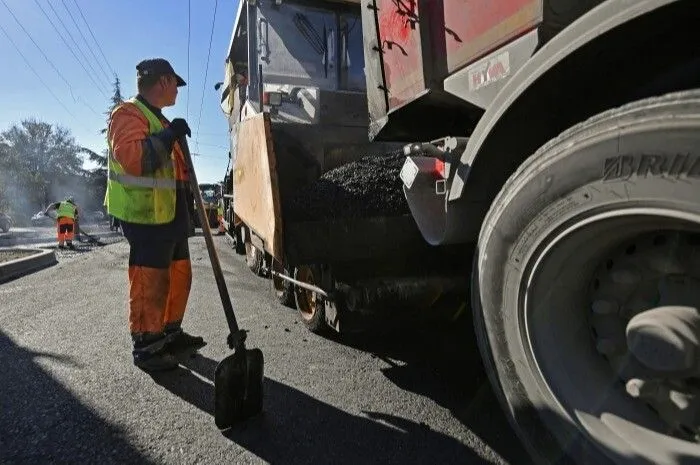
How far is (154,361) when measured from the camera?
9.31ft

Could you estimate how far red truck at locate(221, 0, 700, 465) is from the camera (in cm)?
104

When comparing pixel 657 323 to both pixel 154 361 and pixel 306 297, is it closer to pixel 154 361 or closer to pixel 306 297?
pixel 154 361

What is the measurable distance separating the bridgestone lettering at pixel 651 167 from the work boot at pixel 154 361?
8.95 ft

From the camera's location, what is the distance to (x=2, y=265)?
7121mm

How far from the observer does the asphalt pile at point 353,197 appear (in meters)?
2.46

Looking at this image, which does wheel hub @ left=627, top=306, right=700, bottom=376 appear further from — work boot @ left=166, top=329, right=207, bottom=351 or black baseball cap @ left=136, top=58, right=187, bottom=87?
black baseball cap @ left=136, top=58, right=187, bottom=87

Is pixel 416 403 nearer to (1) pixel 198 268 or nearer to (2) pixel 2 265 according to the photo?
(1) pixel 198 268

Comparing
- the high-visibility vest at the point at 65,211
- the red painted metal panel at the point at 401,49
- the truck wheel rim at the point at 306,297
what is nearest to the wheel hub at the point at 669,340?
the red painted metal panel at the point at 401,49

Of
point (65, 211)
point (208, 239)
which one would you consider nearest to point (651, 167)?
point (208, 239)

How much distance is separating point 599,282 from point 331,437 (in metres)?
1.38

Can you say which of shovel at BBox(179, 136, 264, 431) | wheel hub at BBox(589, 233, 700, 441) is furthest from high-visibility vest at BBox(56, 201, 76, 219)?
wheel hub at BBox(589, 233, 700, 441)

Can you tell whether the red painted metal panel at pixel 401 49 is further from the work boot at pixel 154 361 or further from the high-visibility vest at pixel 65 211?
the high-visibility vest at pixel 65 211

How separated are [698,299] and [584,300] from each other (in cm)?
28

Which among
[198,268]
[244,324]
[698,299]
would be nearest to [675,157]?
[698,299]
